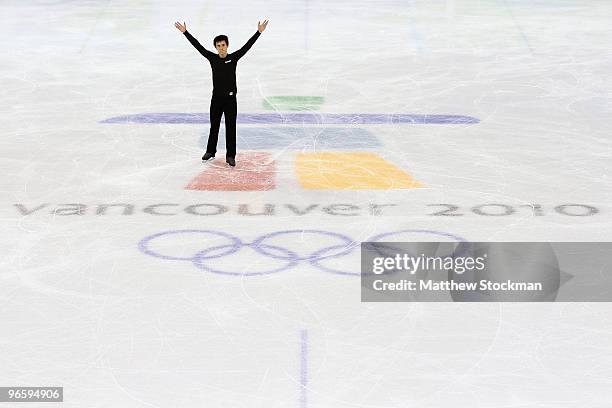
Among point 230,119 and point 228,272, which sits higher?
point 230,119

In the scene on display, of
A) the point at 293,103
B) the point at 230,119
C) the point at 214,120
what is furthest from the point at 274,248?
the point at 293,103

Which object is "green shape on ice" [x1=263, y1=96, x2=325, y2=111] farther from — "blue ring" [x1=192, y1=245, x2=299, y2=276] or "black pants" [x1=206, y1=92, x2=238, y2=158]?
"blue ring" [x1=192, y1=245, x2=299, y2=276]

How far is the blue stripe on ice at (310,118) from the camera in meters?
14.1

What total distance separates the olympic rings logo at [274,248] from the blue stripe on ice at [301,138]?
12.0 feet

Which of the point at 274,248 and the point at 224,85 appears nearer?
the point at 274,248

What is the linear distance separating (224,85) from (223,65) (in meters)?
0.23

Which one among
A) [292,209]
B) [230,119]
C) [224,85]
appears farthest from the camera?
[230,119]

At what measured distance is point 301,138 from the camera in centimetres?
1320

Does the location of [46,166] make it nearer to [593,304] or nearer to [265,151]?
[265,151]

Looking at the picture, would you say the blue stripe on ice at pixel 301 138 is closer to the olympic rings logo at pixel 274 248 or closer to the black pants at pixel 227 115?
the black pants at pixel 227 115

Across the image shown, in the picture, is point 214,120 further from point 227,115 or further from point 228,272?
point 228,272

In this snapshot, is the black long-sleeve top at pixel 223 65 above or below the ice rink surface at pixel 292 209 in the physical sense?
above

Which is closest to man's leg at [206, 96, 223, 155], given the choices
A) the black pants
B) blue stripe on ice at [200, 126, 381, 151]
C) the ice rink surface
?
the black pants

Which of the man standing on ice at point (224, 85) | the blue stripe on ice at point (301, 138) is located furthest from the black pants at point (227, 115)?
the blue stripe on ice at point (301, 138)
